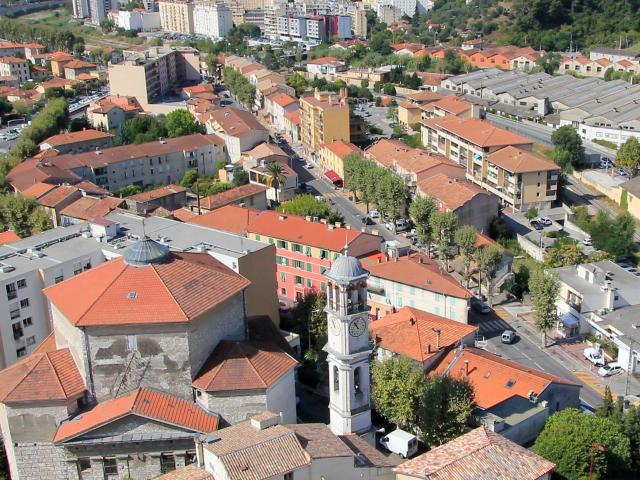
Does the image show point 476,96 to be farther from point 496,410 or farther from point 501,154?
point 496,410

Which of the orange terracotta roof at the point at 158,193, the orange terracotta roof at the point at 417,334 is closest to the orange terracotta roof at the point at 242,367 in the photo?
the orange terracotta roof at the point at 417,334

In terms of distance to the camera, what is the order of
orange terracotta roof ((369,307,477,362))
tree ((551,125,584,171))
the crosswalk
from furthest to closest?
tree ((551,125,584,171)) < the crosswalk < orange terracotta roof ((369,307,477,362))

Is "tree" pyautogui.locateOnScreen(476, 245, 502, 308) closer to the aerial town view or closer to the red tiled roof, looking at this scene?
the aerial town view

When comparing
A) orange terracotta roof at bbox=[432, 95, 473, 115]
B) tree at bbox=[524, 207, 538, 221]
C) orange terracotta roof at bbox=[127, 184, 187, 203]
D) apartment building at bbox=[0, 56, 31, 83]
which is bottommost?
tree at bbox=[524, 207, 538, 221]

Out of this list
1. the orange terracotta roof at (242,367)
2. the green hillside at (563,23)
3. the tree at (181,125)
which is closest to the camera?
the orange terracotta roof at (242,367)

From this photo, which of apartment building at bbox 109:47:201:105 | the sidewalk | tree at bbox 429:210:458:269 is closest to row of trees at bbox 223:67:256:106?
apartment building at bbox 109:47:201:105

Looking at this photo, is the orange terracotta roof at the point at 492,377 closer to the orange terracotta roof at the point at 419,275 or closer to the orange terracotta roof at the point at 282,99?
the orange terracotta roof at the point at 419,275
